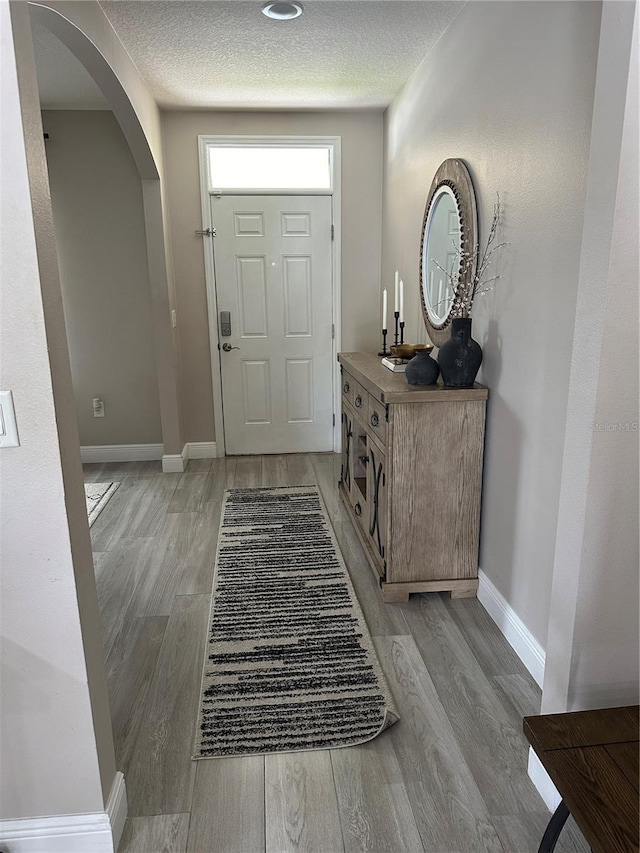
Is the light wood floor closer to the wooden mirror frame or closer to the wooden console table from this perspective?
the wooden console table

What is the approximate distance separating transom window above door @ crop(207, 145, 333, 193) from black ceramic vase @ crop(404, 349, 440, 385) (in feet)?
7.72

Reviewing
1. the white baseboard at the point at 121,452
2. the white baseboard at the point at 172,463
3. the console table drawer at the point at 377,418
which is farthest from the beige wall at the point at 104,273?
the console table drawer at the point at 377,418

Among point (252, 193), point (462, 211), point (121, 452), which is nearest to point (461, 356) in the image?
point (462, 211)

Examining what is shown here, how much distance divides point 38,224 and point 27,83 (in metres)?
0.26

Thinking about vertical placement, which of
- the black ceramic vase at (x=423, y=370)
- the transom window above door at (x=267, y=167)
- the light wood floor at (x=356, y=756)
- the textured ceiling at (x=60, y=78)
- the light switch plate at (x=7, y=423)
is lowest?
the light wood floor at (x=356, y=756)

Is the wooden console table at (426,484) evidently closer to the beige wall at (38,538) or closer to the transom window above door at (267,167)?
the beige wall at (38,538)

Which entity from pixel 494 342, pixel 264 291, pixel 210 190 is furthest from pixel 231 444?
pixel 494 342

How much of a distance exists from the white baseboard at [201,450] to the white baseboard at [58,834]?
3349mm

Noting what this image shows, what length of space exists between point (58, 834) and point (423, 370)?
192 cm

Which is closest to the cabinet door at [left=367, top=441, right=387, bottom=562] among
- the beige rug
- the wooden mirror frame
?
the wooden mirror frame

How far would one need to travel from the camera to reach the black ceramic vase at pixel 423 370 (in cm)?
248

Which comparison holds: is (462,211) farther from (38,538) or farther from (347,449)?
(38,538)

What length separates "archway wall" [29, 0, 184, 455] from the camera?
2.20 meters

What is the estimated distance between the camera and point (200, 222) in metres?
4.29
